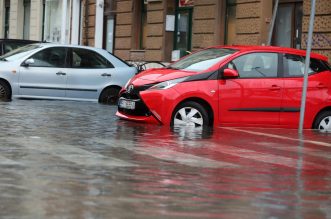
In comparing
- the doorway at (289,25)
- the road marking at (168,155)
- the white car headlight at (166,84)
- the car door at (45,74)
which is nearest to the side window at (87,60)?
the car door at (45,74)

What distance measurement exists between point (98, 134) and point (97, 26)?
Answer: 66.6 feet

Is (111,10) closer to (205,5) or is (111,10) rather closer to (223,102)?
(205,5)

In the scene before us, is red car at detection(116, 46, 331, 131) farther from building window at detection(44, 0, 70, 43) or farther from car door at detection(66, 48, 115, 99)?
building window at detection(44, 0, 70, 43)

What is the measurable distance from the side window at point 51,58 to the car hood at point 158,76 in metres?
4.69

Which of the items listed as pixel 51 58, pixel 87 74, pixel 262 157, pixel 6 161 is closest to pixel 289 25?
pixel 87 74

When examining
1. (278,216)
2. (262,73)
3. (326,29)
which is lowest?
(278,216)

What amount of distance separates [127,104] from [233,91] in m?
1.75

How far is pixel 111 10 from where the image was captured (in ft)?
96.6

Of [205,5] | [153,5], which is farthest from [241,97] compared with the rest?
[153,5]

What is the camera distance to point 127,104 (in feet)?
40.3

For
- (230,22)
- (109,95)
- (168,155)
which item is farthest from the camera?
(230,22)

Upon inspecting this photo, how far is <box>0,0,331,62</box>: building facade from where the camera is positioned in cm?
1934

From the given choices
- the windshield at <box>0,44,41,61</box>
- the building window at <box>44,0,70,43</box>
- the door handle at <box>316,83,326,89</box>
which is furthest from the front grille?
the building window at <box>44,0,70,43</box>

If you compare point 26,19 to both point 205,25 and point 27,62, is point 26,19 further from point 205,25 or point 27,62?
point 27,62
